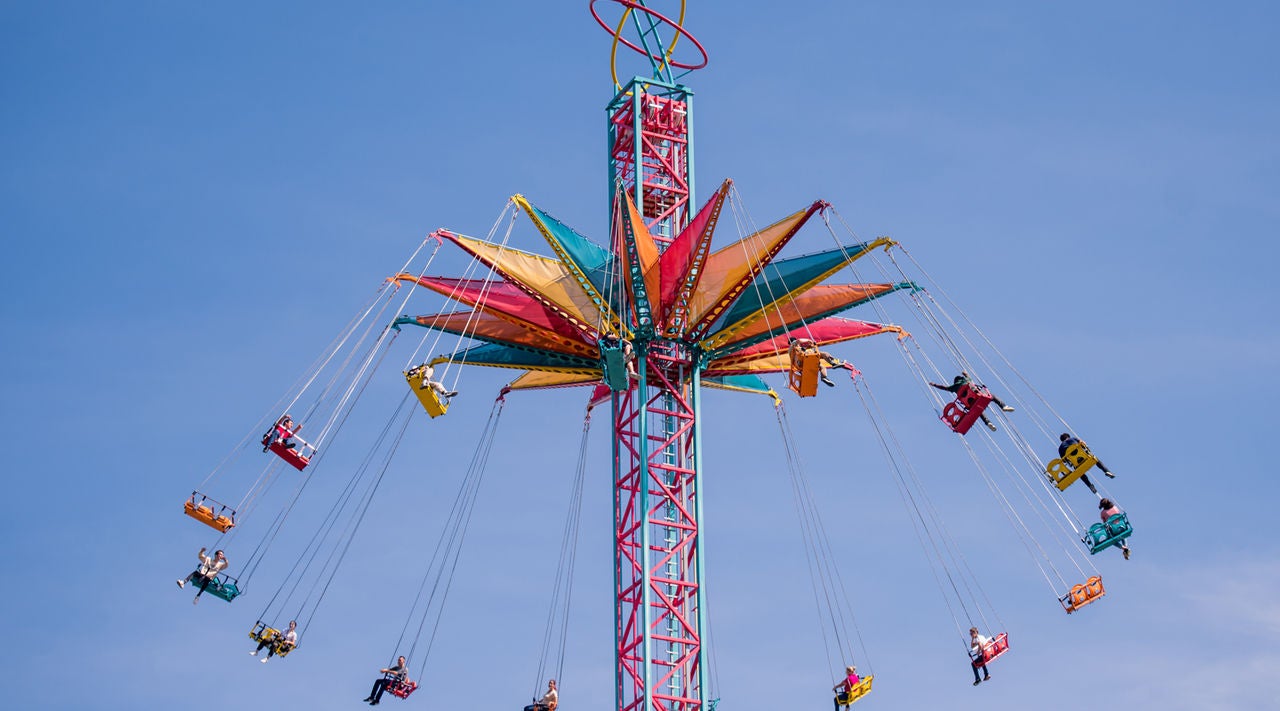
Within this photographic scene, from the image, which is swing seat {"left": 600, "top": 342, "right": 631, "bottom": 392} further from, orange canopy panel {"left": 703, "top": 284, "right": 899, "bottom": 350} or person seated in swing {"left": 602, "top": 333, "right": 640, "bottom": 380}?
orange canopy panel {"left": 703, "top": 284, "right": 899, "bottom": 350}

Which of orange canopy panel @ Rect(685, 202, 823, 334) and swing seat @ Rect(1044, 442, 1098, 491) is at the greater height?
orange canopy panel @ Rect(685, 202, 823, 334)

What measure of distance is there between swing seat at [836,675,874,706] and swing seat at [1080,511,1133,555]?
6.93m

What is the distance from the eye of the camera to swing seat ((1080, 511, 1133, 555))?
5428 cm

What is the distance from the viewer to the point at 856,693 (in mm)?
57469

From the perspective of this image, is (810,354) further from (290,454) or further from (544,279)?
(290,454)

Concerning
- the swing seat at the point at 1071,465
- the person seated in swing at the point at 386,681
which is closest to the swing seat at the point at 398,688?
the person seated in swing at the point at 386,681

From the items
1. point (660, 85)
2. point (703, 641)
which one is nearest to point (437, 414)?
point (703, 641)

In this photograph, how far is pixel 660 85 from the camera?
6450 cm

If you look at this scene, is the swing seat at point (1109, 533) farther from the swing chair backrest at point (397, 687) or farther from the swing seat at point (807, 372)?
the swing chair backrest at point (397, 687)

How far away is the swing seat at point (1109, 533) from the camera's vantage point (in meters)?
54.3

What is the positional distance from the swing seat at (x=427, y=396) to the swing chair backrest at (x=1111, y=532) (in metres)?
16.2

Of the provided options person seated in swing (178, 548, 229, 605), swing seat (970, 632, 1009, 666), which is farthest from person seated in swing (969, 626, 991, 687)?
person seated in swing (178, 548, 229, 605)

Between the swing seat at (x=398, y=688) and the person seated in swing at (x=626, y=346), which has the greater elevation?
the person seated in swing at (x=626, y=346)

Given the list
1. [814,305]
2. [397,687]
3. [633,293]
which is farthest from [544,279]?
[397,687]
